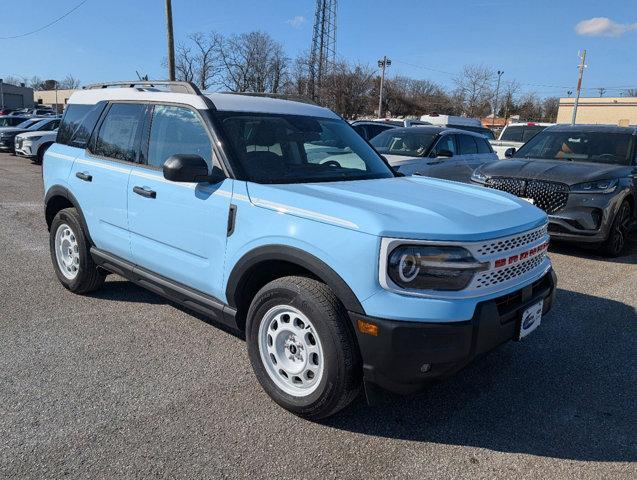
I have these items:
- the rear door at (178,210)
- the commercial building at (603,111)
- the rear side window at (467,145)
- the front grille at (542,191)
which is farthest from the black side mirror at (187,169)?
the commercial building at (603,111)

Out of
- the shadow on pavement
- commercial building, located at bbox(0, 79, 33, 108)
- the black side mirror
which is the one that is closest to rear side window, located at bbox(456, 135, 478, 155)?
the shadow on pavement

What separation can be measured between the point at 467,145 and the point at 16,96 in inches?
A: 3998

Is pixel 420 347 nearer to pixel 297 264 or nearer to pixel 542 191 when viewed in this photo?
pixel 297 264

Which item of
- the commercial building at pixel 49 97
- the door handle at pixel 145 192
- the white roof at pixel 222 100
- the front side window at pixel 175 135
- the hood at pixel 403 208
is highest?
the commercial building at pixel 49 97

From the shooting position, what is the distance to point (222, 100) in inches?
151

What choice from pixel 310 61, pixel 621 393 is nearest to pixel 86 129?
pixel 621 393

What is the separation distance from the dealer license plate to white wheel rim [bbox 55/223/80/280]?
3.79 meters

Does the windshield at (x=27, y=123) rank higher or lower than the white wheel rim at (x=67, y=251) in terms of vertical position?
higher

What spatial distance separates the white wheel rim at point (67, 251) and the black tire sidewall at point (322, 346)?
7.97ft

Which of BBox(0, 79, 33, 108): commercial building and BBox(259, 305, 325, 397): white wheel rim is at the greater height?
BBox(0, 79, 33, 108): commercial building

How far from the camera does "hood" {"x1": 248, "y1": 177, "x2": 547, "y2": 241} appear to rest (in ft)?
8.76

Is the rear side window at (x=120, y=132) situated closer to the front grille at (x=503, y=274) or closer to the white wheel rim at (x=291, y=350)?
the white wheel rim at (x=291, y=350)

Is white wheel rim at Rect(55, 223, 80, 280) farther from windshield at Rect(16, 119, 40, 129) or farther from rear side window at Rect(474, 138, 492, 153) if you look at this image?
windshield at Rect(16, 119, 40, 129)

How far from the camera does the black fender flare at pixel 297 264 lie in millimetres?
2707
